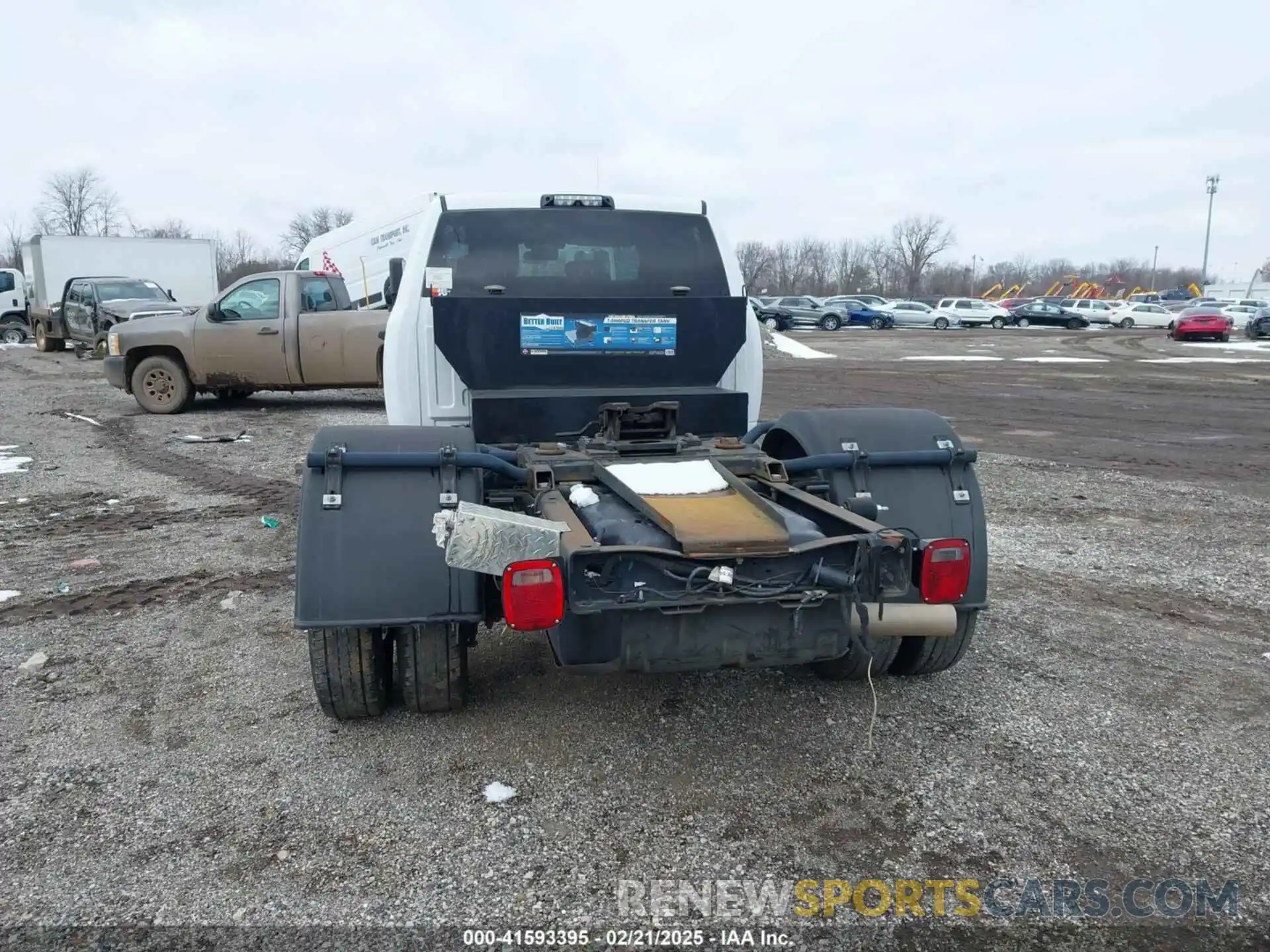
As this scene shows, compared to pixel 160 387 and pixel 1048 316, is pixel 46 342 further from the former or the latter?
pixel 1048 316

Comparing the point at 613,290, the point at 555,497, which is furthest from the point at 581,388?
the point at 555,497

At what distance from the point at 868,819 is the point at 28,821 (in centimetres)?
280

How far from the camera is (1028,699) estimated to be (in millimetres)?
4047

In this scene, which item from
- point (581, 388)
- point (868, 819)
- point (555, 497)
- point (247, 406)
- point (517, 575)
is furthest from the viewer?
point (247, 406)

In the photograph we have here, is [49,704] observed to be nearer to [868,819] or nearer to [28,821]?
[28,821]

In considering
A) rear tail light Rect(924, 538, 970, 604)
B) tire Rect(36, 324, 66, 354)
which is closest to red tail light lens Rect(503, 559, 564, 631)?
rear tail light Rect(924, 538, 970, 604)

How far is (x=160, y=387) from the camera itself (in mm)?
12852

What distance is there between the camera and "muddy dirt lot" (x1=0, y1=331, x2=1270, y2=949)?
2.73 metres

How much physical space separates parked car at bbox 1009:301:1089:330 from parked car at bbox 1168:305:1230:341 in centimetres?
1305

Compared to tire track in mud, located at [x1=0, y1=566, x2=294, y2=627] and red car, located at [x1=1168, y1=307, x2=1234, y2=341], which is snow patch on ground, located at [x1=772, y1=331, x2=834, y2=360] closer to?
red car, located at [x1=1168, y1=307, x2=1234, y2=341]

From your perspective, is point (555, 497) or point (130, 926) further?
point (555, 497)

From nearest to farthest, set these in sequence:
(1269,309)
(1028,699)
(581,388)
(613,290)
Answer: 1. (1028,699)
2. (581,388)
3. (613,290)
4. (1269,309)

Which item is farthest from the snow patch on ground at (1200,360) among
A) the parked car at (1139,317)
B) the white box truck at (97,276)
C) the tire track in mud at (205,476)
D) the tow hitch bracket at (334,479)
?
the tow hitch bracket at (334,479)

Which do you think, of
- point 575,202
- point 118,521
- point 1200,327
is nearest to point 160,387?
point 118,521
